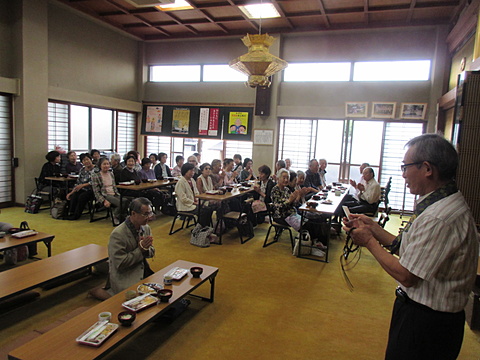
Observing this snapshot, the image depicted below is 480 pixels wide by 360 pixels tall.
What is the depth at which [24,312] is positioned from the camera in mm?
3203

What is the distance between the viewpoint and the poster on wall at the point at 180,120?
1040 centimetres

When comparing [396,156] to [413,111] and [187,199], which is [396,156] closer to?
[413,111]

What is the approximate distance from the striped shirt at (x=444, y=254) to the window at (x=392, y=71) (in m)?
8.37

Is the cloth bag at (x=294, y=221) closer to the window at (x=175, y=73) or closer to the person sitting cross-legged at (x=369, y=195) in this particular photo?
the person sitting cross-legged at (x=369, y=195)

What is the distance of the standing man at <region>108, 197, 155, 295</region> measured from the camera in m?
3.04

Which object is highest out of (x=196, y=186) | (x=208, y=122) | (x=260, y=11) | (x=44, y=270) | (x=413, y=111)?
(x=260, y=11)

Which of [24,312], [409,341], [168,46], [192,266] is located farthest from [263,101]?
[409,341]

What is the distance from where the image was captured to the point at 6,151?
7332mm

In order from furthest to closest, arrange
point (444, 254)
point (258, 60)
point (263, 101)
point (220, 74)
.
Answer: point (220, 74), point (263, 101), point (258, 60), point (444, 254)

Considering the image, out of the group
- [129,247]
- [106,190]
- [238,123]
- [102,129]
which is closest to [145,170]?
[106,190]

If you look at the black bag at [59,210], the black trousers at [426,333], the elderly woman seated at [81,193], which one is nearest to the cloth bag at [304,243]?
the black trousers at [426,333]

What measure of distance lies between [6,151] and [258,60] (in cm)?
620

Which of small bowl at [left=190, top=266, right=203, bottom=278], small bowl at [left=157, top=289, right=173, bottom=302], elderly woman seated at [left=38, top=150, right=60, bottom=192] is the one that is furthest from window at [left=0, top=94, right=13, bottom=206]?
small bowl at [left=157, top=289, right=173, bottom=302]

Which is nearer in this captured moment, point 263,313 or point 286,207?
point 263,313
